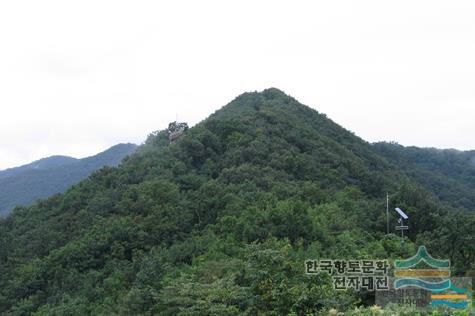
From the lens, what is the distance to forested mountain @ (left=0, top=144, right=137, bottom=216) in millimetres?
72438

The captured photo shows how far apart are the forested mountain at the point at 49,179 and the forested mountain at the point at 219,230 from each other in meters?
39.1

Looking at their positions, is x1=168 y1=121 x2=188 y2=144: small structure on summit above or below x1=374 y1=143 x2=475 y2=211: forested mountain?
above

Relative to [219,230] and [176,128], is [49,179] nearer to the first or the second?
[176,128]

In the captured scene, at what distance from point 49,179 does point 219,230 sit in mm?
62315

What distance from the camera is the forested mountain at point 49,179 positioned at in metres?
72.4

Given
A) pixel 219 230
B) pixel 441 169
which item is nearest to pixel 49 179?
pixel 441 169

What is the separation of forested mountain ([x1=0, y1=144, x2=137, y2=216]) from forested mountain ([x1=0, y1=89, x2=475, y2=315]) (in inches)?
1540

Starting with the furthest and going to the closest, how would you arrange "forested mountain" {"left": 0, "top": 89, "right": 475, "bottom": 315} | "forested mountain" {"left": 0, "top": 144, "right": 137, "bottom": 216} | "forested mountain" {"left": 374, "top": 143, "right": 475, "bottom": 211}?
"forested mountain" {"left": 0, "top": 144, "right": 137, "bottom": 216}
"forested mountain" {"left": 374, "top": 143, "right": 475, "bottom": 211}
"forested mountain" {"left": 0, "top": 89, "right": 475, "bottom": 315}

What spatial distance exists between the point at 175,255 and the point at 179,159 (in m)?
14.0

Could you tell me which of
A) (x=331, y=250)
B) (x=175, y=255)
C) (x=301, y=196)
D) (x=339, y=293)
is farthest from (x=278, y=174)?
(x=339, y=293)

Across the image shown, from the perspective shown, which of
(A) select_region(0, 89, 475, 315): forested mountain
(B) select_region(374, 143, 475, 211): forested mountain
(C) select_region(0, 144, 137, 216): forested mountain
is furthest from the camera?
(C) select_region(0, 144, 137, 216): forested mountain

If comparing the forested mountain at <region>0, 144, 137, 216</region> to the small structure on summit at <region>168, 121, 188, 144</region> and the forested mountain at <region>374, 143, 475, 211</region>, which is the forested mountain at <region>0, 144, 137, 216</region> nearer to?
the small structure on summit at <region>168, 121, 188, 144</region>

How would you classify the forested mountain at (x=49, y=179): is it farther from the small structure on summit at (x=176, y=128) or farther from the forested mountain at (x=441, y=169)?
the forested mountain at (x=441, y=169)

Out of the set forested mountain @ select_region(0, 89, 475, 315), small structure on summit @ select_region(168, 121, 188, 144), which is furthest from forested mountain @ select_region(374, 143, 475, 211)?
small structure on summit @ select_region(168, 121, 188, 144)
